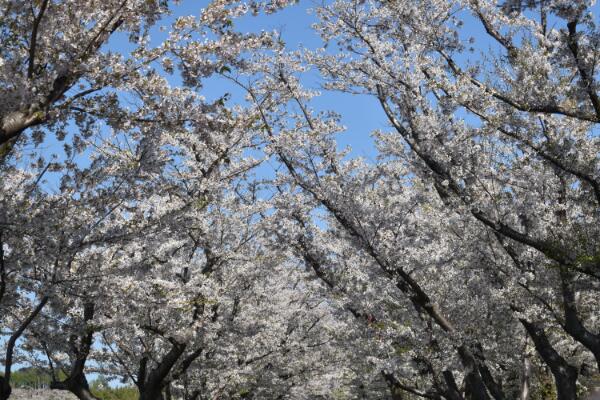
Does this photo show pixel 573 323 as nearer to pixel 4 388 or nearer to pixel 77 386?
pixel 4 388

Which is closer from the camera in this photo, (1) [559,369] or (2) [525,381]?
(1) [559,369]

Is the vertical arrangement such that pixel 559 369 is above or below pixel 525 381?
below

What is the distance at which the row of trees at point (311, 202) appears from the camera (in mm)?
5691

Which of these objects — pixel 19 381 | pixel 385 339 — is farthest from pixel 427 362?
pixel 19 381

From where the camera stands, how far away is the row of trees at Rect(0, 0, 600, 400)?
5691 mm

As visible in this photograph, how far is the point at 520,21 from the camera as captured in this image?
8.08 meters

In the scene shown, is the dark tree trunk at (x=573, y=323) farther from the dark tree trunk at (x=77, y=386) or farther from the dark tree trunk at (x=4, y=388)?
the dark tree trunk at (x=77, y=386)

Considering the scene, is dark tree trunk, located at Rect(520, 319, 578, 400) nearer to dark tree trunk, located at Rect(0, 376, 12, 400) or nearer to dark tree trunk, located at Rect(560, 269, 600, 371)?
dark tree trunk, located at Rect(560, 269, 600, 371)

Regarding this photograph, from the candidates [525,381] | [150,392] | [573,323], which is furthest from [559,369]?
[150,392]

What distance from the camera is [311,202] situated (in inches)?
398

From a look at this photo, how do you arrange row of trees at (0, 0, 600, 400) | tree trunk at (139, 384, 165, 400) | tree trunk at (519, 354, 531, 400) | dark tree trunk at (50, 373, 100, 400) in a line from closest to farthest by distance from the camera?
row of trees at (0, 0, 600, 400) → dark tree trunk at (50, 373, 100, 400) → tree trunk at (139, 384, 165, 400) → tree trunk at (519, 354, 531, 400)

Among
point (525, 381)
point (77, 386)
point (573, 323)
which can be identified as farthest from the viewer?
point (525, 381)

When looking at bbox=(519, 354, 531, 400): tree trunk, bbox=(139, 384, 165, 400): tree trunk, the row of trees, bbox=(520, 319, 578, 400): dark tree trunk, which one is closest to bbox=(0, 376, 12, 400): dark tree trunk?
the row of trees

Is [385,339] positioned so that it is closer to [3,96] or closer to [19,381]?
[3,96]
